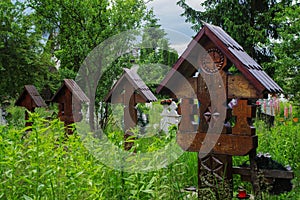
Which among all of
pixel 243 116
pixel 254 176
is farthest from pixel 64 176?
pixel 254 176

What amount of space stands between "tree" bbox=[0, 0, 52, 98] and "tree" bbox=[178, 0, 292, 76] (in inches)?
252

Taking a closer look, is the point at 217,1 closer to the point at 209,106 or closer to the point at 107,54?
the point at 107,54

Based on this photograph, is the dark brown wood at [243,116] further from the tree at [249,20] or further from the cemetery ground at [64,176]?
the tree at [249,20]

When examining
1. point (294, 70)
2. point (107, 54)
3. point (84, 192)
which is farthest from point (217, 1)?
point (84, 192)

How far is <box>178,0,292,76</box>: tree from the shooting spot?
14062 millimetres

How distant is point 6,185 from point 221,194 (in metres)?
2.07

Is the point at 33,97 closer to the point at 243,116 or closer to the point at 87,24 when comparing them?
the point at 87,24

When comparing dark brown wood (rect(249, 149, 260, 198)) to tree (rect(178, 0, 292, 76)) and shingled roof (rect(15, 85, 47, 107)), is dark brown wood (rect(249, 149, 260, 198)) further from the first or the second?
tree (rect(178, 0, 292, 76))

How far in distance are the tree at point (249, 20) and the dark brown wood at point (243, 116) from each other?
10330mm

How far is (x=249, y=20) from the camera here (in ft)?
47.9

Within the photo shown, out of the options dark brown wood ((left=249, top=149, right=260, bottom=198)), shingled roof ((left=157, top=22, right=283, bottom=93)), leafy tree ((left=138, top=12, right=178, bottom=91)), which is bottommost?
dark brown wood ((left=249, top=149, right=260, bottom=198))

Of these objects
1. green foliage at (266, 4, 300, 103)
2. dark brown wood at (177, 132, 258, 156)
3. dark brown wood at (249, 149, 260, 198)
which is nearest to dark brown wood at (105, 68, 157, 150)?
dark brown wood at (177, 132, 258, 156)

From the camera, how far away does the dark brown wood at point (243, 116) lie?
154 inches

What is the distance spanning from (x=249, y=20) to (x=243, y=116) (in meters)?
11.4
